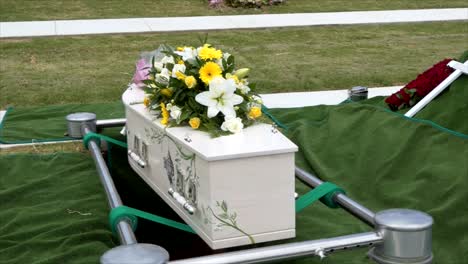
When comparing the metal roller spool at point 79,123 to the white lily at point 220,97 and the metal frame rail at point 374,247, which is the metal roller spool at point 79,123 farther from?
the metal frame rail at point 374,247

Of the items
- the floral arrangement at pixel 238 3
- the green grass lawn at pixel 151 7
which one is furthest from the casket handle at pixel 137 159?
the floral arrangement at pixel 238 3

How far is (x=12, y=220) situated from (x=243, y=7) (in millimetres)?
7384

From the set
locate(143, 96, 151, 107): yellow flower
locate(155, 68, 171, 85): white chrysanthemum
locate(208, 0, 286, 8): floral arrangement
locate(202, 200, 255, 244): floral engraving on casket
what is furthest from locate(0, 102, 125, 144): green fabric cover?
locate(208, 0, 286, 8): floral arrangement

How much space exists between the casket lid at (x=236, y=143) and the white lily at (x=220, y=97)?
0.09m

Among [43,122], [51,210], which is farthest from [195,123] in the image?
[43,122]

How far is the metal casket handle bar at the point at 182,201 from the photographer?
2321 mm

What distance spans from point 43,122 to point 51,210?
4.80 ft

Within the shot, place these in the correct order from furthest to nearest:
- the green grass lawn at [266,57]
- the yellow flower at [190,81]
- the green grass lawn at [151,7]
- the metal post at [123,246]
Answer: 1. the green grass lawn at [151,7]
2. the green grass lawn at [266,57]
3. the yellow flower at [190,81]
4. the metal post at [123,246]

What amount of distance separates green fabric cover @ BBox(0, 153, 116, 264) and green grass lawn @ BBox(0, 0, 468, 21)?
591cm

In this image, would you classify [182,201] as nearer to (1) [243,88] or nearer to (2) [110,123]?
(1) [243,88]

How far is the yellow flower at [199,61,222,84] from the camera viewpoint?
2484 mm

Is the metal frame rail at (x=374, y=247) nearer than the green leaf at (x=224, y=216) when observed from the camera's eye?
Yes

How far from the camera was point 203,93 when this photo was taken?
7.91 ft

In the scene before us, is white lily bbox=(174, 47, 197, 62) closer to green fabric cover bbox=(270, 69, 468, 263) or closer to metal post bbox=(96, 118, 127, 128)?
green fabric cover bbox=(270, 69, 468, 263)
